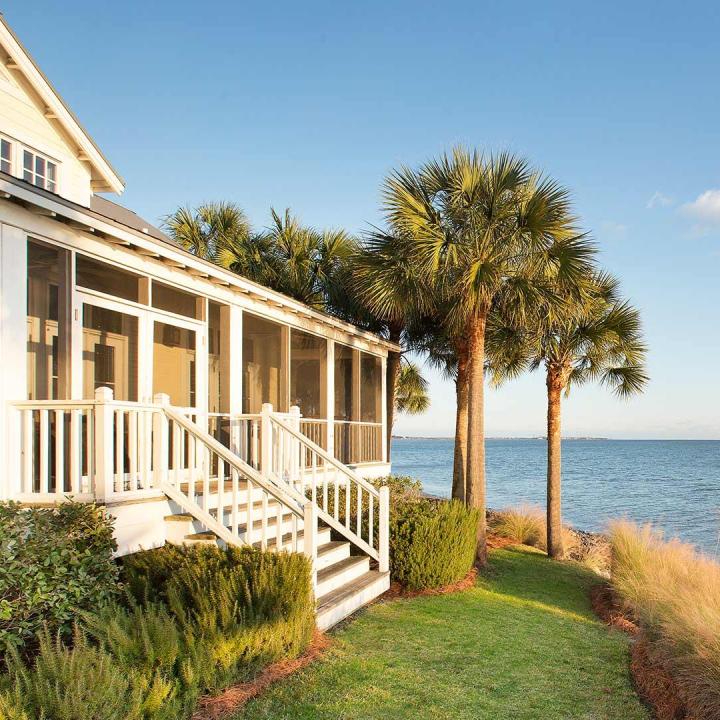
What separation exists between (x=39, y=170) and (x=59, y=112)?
98cm

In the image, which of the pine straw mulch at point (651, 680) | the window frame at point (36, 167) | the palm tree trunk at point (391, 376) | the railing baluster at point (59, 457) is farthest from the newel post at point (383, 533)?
the palm tree trunk at point (391, 376)

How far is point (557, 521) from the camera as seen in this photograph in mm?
15430

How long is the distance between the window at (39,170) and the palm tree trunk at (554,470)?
1149 cm

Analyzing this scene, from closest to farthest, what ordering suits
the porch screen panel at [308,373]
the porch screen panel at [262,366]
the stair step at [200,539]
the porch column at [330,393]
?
the stair step at [200,539] → the porch screen panel at [262,366] → the porch screen panel at [308,373] → the porch column at [330,393]

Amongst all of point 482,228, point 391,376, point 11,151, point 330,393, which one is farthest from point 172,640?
point 391,376

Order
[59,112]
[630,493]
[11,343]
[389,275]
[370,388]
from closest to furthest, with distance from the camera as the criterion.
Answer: [11,343]
[59,112]
[389,275]
[370,388]
[630,493]

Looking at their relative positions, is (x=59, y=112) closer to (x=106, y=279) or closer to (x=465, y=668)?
(x=106, y=279)

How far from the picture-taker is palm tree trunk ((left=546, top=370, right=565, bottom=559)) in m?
15.2

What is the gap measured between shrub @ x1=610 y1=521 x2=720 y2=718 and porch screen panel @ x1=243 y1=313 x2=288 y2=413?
6.38 metres

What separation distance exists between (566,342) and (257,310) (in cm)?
786

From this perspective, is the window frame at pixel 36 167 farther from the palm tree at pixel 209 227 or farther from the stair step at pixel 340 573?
the palm tree at pixel 209 227

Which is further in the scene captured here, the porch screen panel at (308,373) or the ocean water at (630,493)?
the ocean water at (630,493)

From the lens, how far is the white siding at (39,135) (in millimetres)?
10008

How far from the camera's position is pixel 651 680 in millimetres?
6406
